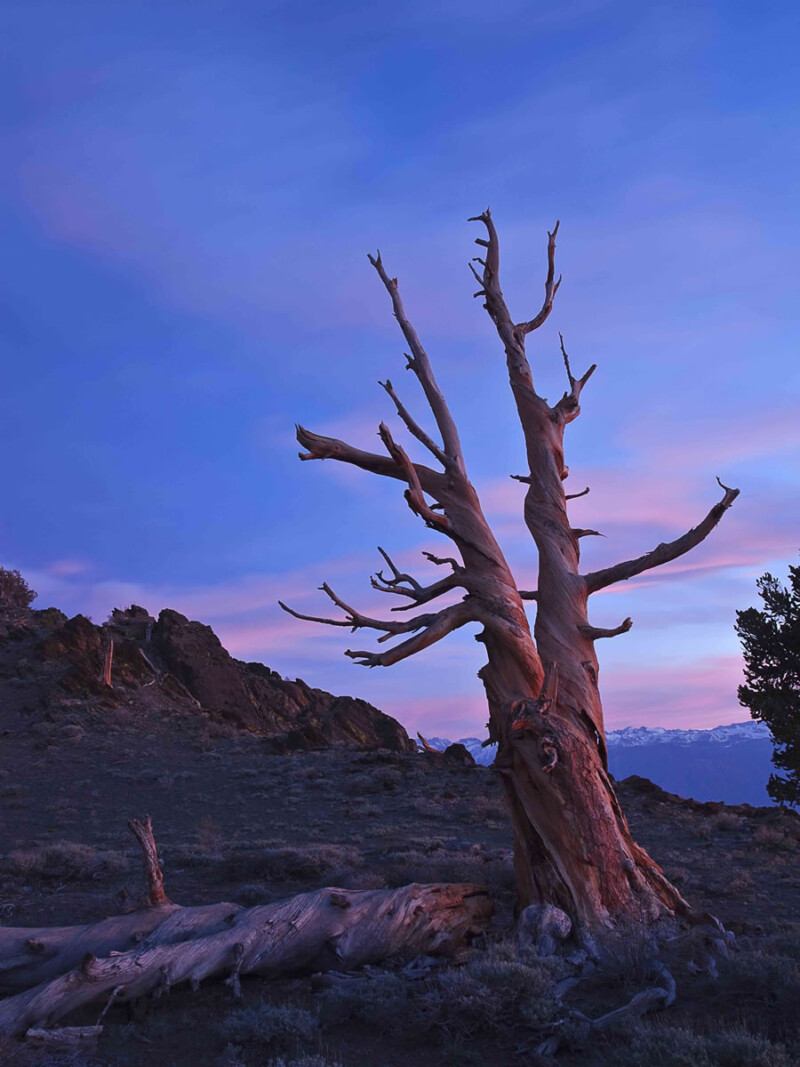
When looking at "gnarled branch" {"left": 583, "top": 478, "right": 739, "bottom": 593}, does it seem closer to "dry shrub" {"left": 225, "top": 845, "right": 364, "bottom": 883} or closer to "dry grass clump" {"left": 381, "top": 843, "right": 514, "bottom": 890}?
"dry grass clump" {"left": 381, "top": 843, "right": 514, "bottom": 890}

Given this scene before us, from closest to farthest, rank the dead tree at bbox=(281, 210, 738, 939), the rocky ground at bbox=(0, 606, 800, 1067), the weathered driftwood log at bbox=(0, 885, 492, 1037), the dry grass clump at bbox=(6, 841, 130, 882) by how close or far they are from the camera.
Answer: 1. the rocky ground at bbox=(0, 606, 800, 1067)
2. the weathered driftwood log at bbox=(0, 885, 492, 1037)
3. the dead tree at bbox=(281, 210, 738, 939)
4. the dry grass clump at bbox=(6, 841, 130, 882)

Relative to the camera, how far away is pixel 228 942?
653 centimetres

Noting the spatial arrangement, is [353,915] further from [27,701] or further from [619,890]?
[27,701]

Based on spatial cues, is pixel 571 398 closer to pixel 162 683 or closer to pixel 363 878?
pixel 363 878

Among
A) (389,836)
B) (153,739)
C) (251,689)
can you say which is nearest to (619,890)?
(389,836)

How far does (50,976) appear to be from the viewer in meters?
6.32

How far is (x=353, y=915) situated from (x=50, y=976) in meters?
2.35

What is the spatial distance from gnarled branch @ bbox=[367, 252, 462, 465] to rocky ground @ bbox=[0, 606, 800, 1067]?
5.02 metres

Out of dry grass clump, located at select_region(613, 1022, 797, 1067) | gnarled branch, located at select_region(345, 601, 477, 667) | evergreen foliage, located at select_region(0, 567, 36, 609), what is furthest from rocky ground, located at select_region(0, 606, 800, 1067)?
evergreen foliage, located at select_region(0, 567, 36, 609)

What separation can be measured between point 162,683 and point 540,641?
29025mm

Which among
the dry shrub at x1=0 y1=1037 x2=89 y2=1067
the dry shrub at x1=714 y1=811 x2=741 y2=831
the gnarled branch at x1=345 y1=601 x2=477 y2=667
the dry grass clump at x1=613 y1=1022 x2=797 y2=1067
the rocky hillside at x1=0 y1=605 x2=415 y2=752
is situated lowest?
the dry shrub at x1=0 y1=1037 x2=89 y2=1067

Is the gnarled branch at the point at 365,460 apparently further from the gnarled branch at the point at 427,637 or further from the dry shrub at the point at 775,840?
the dry shrub at the point at 775,840

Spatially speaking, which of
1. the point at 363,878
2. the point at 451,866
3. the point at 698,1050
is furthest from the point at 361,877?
the point at 698,1050

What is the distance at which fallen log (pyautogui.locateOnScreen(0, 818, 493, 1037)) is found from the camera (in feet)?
19.8
